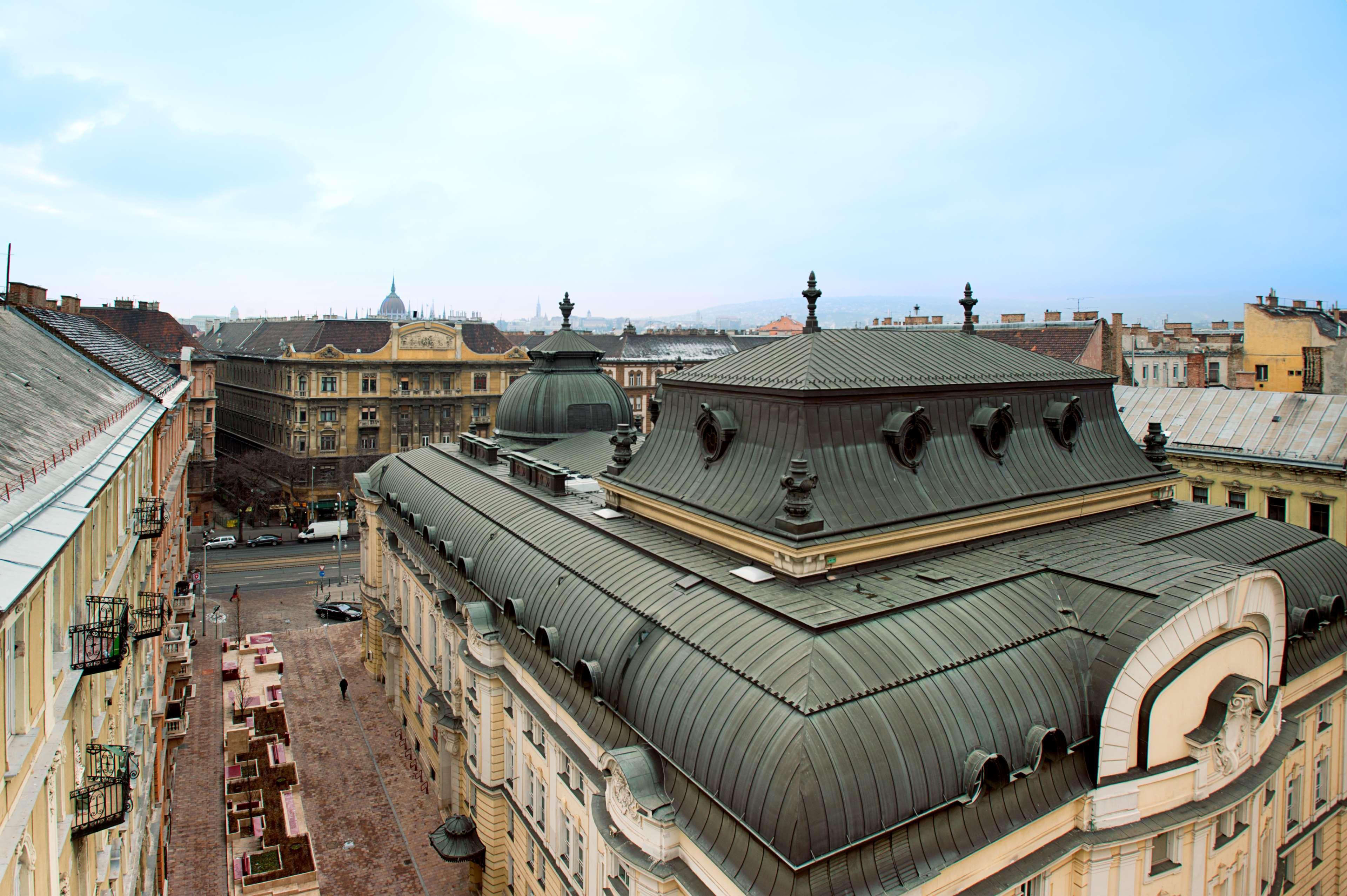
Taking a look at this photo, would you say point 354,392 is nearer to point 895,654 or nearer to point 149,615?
point 149,615

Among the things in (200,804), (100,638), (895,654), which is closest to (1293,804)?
(895,654)

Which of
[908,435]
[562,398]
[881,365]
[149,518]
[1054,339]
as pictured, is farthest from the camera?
[1054,339]

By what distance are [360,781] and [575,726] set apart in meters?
23.8

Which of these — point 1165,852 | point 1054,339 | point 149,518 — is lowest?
point 1165,852

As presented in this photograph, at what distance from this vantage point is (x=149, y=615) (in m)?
29.4

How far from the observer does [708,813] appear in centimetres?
1973

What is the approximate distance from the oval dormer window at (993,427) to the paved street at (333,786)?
26.7 m

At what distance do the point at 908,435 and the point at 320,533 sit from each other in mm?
76162

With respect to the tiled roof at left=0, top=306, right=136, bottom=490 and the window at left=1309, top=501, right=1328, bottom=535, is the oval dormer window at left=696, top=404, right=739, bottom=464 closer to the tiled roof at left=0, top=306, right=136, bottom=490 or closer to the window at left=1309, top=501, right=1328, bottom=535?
the tiled roof at left=0, top=306, right=136, bottom=490

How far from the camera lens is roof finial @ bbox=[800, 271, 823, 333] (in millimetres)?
31281

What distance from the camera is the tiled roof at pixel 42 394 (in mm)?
19188

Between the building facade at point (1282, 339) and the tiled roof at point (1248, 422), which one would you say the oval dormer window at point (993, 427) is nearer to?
the tiled roof at point (1248, 422)

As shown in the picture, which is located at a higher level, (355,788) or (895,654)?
(895,654)

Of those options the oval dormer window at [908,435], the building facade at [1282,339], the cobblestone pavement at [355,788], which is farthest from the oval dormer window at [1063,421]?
the building facade at [1282,339]
